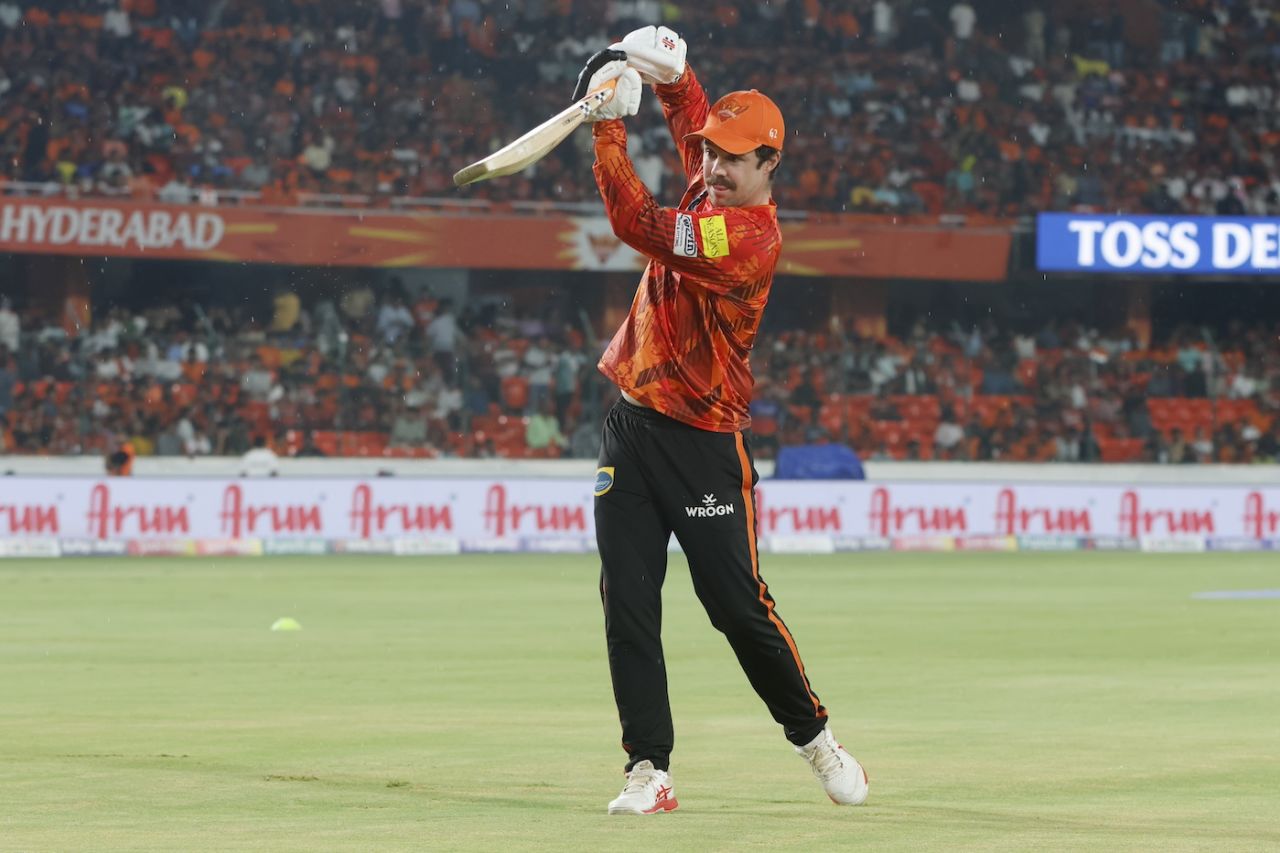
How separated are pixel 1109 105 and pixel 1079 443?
8.97 meters

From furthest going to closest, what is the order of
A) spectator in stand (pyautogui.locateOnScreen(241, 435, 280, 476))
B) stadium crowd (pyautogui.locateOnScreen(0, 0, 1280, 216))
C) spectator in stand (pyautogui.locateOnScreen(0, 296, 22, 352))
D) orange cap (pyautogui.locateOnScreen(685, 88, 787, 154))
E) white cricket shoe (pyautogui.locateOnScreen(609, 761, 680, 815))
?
1. stadium crowd (pyautogui.locateOnScreen(0, 0, 1280, 216))
2. spectator in stand (pyautogui.locateOnScreen(0, 296, 22, 352))
3. spectator in stand (pyautogui.locateOnScreen(241, 435, 280, 476))
4. orange cap (pyautogui.locateOnScreen(685, 88, 787, 154))
5. white cricket shoe (pyautogui.locateOnScreen(609, 761, 680, 815))

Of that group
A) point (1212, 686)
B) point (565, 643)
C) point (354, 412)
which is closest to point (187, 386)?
point (354, 412)

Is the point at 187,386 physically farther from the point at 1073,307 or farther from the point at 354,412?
the point at 1073,307

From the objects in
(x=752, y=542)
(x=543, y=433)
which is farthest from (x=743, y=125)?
(x=543, y=433)

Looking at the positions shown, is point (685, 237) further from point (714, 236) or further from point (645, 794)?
point (645, 794)

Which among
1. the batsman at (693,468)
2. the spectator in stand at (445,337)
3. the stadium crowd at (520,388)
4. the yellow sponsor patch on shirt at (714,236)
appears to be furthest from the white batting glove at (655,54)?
the spectator in stand at (445,337)

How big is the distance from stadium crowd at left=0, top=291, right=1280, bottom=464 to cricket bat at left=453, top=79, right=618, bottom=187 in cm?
2550

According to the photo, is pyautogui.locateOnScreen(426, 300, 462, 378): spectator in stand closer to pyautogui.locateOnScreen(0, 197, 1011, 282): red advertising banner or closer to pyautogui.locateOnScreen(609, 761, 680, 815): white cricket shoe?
pyautogui.locateOnScreen(0, 197, 1011, 282): red advertising banner

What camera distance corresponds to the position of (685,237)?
22.0ft

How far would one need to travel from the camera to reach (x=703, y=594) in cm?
712

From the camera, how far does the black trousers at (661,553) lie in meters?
7.07

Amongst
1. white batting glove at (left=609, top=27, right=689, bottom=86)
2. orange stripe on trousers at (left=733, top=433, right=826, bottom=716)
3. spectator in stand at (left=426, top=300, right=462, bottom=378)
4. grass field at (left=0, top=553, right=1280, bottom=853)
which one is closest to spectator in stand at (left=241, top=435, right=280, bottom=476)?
spectator in stand at (left=426, top=300, right=462, bottom=378)

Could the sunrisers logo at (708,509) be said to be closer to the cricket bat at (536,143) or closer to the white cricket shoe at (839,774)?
the white cricket shoe at (839,774)

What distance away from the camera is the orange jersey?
670 cm
